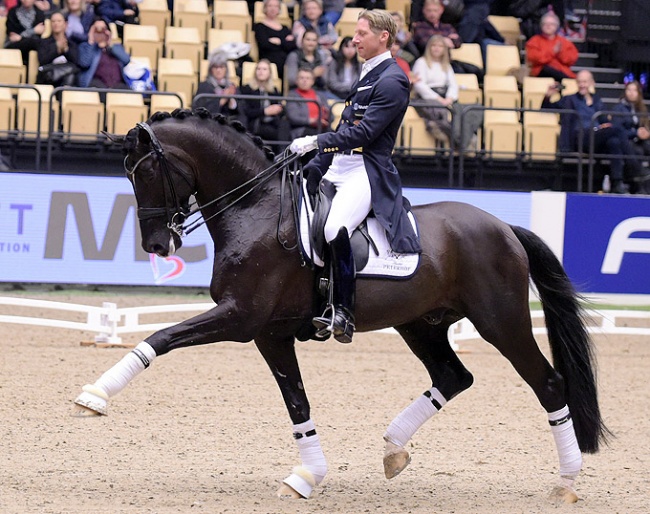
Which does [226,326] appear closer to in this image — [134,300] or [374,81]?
[374,81]

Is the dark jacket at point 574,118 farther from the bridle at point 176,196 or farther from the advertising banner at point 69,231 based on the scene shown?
the bridle at point 176,196

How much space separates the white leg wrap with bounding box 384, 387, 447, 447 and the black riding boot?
76cm

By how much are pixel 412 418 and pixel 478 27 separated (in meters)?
10.6

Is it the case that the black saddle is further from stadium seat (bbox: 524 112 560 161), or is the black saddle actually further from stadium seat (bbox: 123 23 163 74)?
stadium seat (bbox: 123 23 163 74)

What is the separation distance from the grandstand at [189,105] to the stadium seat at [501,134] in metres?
0.01

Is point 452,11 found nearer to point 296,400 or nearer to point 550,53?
point 550,53

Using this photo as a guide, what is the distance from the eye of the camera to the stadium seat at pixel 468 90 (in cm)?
1451

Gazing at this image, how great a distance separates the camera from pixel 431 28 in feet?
50.2

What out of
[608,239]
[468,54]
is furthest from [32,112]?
[608,239]

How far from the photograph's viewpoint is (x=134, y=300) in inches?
494

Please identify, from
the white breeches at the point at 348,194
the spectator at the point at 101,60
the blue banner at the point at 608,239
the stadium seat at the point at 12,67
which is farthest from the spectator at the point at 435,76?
the white breeches at the point at 348,194

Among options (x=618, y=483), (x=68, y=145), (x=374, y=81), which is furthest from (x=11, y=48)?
(x=618, y=483)

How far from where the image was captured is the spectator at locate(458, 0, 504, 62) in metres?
15.9

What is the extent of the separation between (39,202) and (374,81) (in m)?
6.71
